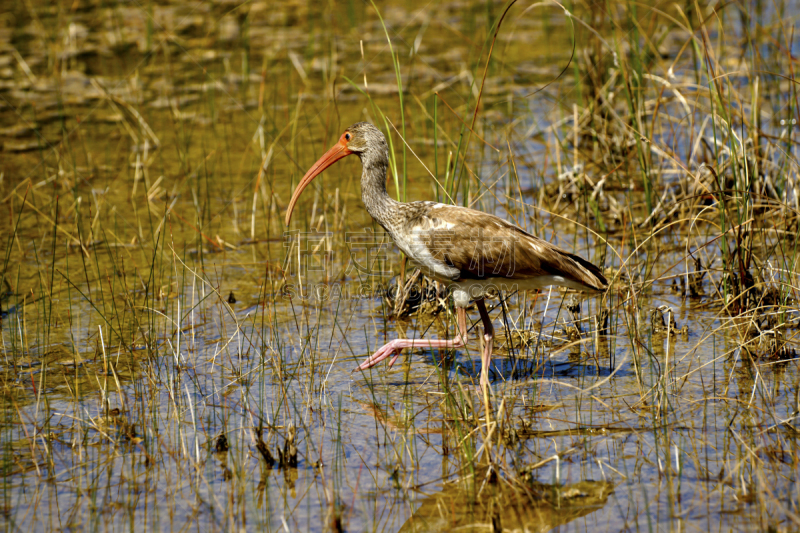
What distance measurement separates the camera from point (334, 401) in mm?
5195

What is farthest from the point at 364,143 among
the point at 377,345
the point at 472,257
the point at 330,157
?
the point at 377,345

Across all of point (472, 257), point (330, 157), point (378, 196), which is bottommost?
point (472, 257)

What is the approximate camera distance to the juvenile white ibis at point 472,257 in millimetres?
5480

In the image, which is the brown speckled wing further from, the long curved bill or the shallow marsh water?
the long curved bill

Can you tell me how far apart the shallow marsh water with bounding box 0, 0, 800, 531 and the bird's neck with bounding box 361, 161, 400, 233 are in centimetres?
32

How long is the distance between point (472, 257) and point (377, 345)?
3.36 ft

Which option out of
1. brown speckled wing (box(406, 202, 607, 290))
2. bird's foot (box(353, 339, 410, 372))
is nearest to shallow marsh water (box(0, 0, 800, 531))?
bird's foot (box(353, 339, 410, 372))

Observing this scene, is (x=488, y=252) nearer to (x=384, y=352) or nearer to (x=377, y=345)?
(x=384, y=352)

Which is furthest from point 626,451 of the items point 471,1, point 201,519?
point 471,1

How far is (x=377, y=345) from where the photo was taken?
6082 mm

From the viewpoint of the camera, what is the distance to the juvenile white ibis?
18.0ft

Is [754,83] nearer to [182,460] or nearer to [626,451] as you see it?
[626,451]

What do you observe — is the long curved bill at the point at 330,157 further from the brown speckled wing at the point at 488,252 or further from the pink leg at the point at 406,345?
the pink leg at the point at 406,345

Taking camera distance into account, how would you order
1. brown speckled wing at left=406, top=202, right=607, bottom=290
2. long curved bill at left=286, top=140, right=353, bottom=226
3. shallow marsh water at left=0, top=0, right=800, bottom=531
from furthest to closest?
long curved bill at left=286, top=140, right=353, bottom=226, brown speckled wing at left=406, top=202, right=607, bottom=290, shallow marsh water at left=0, top=0, right=800, bottom=531
